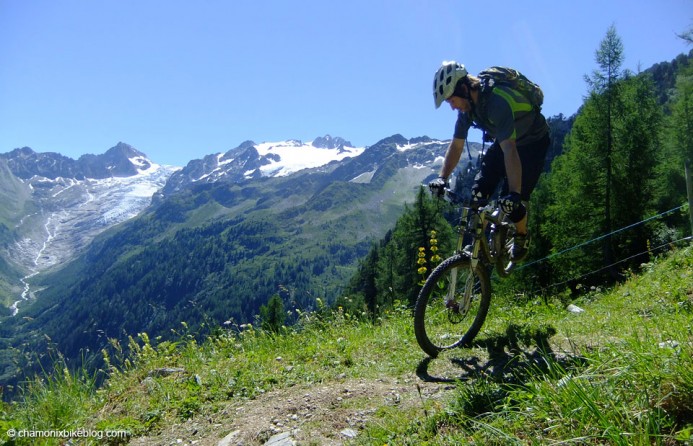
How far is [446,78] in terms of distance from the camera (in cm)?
579

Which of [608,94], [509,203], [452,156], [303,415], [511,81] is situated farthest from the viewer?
[608,94]

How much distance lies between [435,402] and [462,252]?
236 centimetres

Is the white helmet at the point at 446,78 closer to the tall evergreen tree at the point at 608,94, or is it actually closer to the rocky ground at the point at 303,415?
the rocky ground at the point at 303,415

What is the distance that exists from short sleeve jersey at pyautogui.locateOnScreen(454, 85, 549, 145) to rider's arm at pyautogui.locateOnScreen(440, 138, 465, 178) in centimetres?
10

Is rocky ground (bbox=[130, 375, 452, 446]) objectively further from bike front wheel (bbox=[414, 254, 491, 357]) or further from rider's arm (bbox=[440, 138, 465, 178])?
rider's arm (bbox=[440, 138, 465, 178])

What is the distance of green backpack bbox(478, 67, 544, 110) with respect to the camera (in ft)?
18.8

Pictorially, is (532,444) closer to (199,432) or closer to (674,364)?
(674,364)

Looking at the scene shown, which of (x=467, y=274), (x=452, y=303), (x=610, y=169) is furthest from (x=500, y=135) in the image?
(x=610, y=169)

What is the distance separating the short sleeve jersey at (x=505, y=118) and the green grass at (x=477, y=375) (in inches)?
104

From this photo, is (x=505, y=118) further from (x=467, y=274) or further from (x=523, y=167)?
(x=467, y=274)

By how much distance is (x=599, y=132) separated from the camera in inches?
1072

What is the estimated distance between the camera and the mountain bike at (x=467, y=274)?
577 centimetres

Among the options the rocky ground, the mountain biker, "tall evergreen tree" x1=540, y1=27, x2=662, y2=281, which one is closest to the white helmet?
the mountain biker

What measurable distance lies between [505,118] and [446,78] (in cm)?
95
